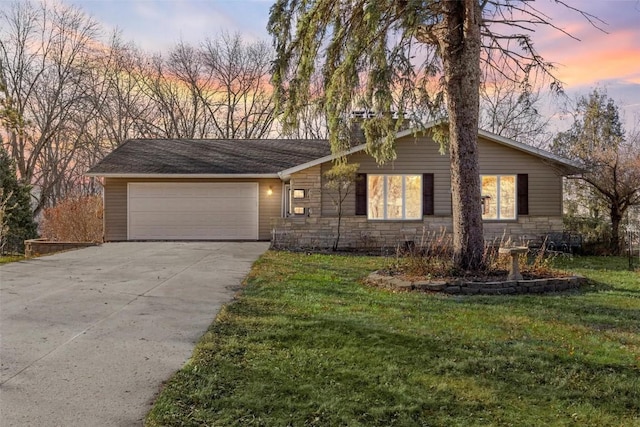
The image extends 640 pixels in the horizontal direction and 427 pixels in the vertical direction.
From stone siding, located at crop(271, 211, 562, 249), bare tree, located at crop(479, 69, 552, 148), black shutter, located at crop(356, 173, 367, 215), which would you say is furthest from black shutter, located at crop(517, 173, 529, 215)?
bare tree, located at crop(479, 69, 552, 148)

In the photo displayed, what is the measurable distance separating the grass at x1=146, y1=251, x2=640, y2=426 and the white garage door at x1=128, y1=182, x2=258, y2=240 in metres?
9.79

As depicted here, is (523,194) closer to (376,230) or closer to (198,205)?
(376,230)

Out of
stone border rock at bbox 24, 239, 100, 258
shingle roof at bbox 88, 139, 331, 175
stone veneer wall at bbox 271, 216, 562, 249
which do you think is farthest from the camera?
shingle roof at bbox 88, 139, 331, 175

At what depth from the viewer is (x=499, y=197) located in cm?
1396

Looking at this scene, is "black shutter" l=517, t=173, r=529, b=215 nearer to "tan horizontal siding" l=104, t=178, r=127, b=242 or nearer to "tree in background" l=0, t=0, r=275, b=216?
"tan horizontal siding" l=104, t=178, r=127, b=242

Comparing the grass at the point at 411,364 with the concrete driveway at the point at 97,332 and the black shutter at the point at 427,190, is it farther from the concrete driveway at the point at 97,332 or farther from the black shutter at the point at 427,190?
the black shutter at the point at 427,190

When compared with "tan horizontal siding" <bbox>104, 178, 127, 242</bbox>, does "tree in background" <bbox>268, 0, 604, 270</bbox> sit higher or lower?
higher

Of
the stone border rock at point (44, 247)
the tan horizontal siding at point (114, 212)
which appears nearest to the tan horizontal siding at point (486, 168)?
the tan horizontal siding at point (114, 212)

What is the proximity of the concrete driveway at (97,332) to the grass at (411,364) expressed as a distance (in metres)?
0.30

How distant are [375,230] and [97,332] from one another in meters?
9.80

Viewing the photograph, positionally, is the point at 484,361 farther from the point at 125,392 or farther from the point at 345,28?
the point at 345,28

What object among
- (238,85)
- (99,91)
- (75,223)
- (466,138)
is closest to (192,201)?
(75,223)

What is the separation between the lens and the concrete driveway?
2959 mm

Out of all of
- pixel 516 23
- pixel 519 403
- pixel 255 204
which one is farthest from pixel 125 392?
pixel 255 204
